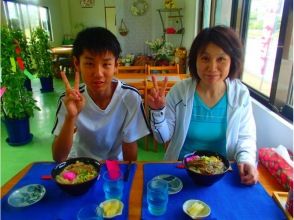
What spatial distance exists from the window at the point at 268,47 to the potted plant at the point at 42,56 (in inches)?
144

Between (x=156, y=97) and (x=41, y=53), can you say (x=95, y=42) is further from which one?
(x=41, y=53)

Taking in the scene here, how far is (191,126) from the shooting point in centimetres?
136

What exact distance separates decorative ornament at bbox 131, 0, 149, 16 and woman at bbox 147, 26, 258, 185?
4.65 metres

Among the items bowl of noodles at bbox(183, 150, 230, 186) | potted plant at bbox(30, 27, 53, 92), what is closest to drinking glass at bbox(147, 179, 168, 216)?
bowl of noodles at bbox(183, 150, 230, 186)

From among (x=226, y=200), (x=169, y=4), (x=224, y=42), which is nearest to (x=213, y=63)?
(x=224, y=42)

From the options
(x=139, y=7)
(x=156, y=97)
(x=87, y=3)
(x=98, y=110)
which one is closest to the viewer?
(x=156, y=97)

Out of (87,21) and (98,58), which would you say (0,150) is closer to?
(98,58)

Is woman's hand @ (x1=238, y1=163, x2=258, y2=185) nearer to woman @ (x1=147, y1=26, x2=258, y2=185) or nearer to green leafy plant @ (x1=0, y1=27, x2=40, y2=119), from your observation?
woman @ (x1=147, y1=26, x2=258, y2=185)

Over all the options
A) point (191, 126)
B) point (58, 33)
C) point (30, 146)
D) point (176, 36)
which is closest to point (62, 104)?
point (191, 126)

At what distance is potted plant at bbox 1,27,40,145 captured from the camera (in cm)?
272

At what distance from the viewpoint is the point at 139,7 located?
559 cm

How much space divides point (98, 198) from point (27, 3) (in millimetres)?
7367

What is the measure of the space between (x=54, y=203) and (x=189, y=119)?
800mm

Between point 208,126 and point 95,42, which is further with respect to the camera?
point 208,126
